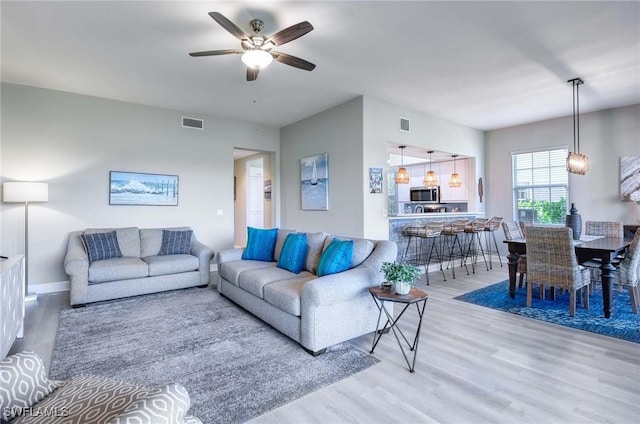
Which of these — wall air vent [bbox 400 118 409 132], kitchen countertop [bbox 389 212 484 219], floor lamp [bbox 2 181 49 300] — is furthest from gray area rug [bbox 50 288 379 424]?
wall air vent [bbox 400 118 409 132]

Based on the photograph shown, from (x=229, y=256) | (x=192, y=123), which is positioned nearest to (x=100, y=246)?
(x=229, y=256)

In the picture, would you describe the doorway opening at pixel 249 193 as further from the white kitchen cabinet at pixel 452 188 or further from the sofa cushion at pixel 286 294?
the sofa cushion at pixel 286 294

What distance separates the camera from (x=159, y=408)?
873mm

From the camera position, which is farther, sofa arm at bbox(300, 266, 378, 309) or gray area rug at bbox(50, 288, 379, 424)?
sofa arm at bbox(300, 266, 378, 309)

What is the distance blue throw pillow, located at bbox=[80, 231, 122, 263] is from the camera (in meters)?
4.36

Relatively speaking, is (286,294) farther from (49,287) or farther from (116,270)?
(49,287)

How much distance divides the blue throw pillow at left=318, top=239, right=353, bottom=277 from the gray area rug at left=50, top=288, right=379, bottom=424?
2.22 feet

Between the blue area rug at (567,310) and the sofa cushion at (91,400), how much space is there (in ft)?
12.9

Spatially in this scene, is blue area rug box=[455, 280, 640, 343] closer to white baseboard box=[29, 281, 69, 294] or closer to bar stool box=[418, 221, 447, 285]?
bar stool box=[418, 221, 447, 285]

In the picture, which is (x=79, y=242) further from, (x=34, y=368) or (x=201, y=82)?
(x=34, y=368)

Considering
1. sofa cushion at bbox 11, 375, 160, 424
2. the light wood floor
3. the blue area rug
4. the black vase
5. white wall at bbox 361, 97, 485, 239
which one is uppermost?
white wall at bbox 361, 97, 485, 239

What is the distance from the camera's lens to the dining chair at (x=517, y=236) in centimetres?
436

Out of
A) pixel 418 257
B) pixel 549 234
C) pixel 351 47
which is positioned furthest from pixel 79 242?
pixel 549 234

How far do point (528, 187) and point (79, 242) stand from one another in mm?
8150
